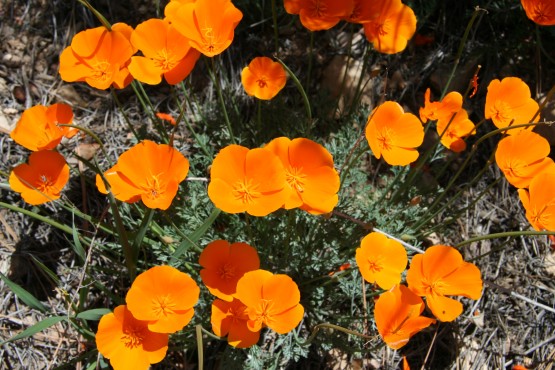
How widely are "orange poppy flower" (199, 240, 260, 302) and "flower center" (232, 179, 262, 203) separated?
0.17m

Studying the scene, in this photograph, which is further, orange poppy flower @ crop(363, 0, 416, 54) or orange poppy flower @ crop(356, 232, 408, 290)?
orange poppy flower @ crop(363, 0, 416, 54)

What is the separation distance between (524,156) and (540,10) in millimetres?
645

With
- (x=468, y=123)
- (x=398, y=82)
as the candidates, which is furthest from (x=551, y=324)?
(x=398, y=82)

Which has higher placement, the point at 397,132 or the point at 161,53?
the point at 161,53

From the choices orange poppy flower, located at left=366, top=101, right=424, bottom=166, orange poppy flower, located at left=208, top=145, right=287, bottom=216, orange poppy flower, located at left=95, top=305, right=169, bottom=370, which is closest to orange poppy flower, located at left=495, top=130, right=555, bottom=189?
orange poppy flower, located at left=366, top=101, right=424, bottom=166

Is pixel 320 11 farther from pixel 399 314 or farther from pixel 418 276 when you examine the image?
pixel 399 314

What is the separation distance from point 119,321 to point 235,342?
440 mm

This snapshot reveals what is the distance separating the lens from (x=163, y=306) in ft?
6.35

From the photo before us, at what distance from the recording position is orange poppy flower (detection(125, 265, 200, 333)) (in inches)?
73.9

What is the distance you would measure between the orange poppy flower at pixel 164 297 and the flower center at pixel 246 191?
35cm

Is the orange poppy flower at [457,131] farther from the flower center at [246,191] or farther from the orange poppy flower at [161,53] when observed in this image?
the orange poppy flower at [161,53]

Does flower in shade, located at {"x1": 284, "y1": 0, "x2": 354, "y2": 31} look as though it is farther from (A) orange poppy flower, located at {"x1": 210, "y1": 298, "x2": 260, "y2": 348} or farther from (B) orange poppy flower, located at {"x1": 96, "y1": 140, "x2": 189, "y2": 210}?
(A) orange poppy flower, located at {"x1": 210, "y1": 298, "x2": 260, "y2": 348}

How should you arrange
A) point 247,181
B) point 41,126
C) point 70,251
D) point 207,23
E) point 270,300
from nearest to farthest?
point 270,300, point 247,181, point 207,23, point 41,126, point 70,251

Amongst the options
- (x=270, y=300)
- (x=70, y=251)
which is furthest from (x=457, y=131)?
(x=70, y=251)
